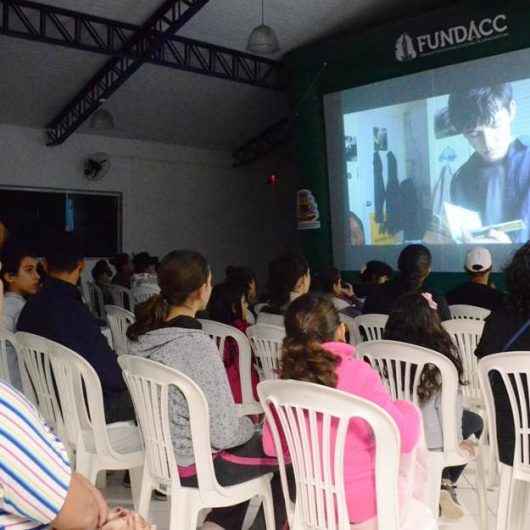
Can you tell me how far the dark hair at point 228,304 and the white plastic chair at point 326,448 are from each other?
1.72 m

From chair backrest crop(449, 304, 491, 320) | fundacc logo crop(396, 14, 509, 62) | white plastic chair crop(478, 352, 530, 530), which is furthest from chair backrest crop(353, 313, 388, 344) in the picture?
fundacc logo crop(396, 14, 509, 62)

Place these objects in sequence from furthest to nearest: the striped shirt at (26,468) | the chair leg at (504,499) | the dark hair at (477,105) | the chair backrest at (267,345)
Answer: the dark hair at (477,105), the chair backrest at (267,345), the chair leg at (504,499), the striped shirt at (26,468)

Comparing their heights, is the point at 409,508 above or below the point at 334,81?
below

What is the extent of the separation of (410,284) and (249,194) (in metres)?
8.78

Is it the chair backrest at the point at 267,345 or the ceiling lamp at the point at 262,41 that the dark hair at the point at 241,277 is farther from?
the ceiling lamp at the point at 262,41

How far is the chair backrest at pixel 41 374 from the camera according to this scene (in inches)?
96.4

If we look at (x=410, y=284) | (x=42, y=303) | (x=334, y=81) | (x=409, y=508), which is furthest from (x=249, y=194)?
(x=409, y=508)

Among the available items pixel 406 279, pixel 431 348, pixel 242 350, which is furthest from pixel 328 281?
pixel 431 348

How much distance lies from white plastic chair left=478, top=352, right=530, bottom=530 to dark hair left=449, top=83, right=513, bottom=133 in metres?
5.36

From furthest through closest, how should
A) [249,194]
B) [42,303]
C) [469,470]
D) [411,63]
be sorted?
[249,194] < [411,63] < [469,470] < [42,303]

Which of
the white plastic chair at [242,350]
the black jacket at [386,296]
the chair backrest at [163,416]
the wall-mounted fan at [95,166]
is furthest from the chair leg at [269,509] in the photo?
the wall-mounted fan at [95,166]

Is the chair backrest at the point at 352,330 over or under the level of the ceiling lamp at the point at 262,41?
under

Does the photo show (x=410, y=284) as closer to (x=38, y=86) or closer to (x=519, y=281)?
(x=519, y=281)

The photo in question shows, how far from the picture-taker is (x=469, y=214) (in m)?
7.11
